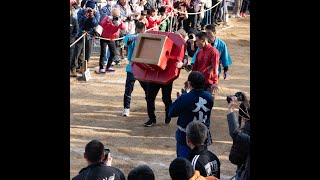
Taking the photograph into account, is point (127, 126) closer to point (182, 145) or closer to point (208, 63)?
point (208, 63)

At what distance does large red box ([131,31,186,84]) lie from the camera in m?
9.85

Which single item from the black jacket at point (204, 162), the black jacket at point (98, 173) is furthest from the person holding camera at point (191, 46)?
the black jacket at point (98, 173)

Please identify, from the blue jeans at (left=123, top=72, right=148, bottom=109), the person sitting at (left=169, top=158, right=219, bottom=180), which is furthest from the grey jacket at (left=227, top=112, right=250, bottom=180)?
the blue jeans at (left=123, top=72, right=148, bottom=109)

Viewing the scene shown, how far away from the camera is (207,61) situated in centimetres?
978

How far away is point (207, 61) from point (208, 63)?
36 mm

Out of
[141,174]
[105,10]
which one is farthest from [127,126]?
[141,174]

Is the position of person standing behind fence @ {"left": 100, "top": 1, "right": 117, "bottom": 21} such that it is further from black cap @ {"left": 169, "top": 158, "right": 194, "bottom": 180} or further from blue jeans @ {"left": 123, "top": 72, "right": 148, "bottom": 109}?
black cap @ {"left": 169, "top": 158, "right": 194, "bottom": 180}

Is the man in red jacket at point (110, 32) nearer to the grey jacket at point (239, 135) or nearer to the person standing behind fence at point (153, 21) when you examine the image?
the person standing behind fence at point (153, 21)

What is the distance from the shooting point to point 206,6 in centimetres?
2091
